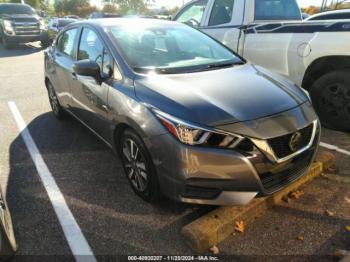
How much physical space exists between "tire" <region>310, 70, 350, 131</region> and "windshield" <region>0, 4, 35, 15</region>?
52.0ft

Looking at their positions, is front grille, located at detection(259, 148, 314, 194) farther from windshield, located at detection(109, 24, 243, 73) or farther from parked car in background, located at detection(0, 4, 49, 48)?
parked car in background, located at detection(0, 4, 49, 48)

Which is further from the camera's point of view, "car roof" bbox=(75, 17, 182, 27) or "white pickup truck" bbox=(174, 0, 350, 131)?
"white pickup truck" bbox=(174, 0, 350, 131)

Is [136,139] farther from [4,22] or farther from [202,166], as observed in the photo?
[4,22]

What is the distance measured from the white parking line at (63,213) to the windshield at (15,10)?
551 inches

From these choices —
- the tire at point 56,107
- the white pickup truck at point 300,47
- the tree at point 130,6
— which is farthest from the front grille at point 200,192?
the tree at point 130,6

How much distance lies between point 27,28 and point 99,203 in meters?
14.9

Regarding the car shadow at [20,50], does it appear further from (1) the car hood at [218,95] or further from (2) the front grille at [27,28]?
(1) the car hood at [218,95]

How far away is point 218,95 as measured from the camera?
8.94ft

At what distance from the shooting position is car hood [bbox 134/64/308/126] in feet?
8.19

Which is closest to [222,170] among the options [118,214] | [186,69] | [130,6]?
[118,214]

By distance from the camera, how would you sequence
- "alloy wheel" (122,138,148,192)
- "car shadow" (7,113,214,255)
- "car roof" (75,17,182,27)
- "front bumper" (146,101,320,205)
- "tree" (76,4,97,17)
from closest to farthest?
"front bumper" (146,101,320,205) → "car shadow" (7,113,214,255) → "alloy wheel" (122,138,148,192) → "car roof" (75,17,182,27) → "tree" (76,4,97,17)

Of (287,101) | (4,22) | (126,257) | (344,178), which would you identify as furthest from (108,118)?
(4,22)

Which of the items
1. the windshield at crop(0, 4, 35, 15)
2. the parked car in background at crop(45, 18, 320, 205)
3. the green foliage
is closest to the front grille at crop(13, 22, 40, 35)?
the windshield at crop(0, 4, 35, 15)

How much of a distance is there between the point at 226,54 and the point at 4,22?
14646 mm
